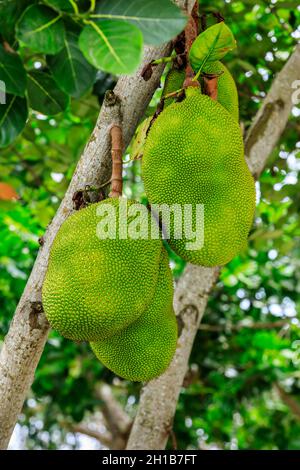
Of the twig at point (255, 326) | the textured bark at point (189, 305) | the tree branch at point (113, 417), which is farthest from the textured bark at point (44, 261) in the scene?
the tree branch at point (113, 417)

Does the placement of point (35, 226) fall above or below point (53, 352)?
above

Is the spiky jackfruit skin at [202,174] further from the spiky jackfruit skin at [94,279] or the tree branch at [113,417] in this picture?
the tree branch at [113,417]

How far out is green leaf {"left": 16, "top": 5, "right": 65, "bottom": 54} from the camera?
0.68 m

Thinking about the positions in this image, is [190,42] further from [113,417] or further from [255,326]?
[113,417]

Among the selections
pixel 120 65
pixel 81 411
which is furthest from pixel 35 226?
pixel 120 65

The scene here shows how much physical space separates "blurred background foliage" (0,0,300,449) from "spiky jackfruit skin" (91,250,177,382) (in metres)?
0.89

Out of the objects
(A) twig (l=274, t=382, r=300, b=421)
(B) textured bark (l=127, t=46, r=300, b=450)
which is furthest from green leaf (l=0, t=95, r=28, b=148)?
(A) twig (l=274, t=382, r=300, b=421)

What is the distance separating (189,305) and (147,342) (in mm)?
630

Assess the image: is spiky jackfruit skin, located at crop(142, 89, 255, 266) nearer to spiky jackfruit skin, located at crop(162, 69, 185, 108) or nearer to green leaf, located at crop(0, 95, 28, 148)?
spiky jackfruit skin, located at crop(162, 69, 185, 108)

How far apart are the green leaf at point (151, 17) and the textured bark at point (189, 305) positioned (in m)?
1.00

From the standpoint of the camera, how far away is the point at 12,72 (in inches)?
28.5

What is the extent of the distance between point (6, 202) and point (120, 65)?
128cm
